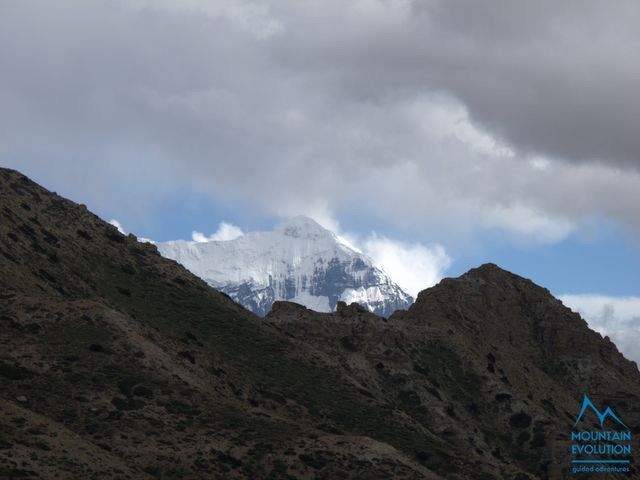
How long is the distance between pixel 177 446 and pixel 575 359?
107m

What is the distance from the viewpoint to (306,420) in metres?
93.9

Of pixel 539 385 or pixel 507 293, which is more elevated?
pixel 507 293

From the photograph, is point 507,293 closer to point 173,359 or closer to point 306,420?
point 306,420

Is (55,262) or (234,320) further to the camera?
(234,320)

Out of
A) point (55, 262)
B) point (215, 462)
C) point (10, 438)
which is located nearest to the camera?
point (10, 438)

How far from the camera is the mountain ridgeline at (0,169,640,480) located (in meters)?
69.6

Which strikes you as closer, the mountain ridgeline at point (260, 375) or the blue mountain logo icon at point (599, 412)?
the mountain ridgeline at point (260, 375)

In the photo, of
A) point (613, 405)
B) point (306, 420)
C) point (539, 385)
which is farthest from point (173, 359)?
point (613, 405)

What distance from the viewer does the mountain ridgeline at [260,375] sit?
2739 inches

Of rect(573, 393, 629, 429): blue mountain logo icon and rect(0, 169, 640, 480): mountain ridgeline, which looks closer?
rect(0, 169, 640, 480): mountain ridgeline

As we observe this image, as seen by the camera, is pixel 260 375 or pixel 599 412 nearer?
pixel 260 375

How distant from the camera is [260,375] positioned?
10325 cm

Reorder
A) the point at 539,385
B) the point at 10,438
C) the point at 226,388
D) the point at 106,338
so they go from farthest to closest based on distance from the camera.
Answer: the point at 539,385
the point at 226,388
the point at 106,338
the point at 10,438

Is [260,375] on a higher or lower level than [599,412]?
lower
